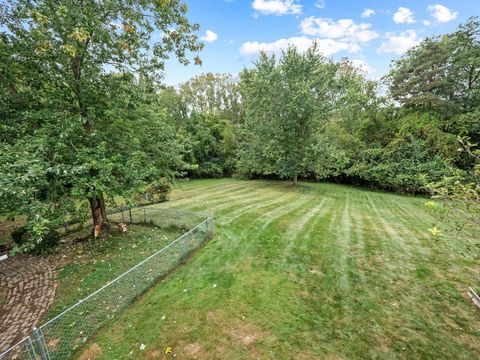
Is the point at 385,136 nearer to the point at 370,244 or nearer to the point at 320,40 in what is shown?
the point at 320,40

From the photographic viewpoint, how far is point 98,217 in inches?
349

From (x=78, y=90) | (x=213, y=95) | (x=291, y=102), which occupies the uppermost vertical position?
(x=213, y=95)

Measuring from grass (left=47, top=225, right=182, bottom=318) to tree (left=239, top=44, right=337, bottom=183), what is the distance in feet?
38.4

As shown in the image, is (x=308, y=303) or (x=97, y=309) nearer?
(x=97, y=309)

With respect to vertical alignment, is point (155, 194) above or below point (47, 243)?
above

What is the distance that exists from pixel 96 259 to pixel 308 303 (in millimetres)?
6687

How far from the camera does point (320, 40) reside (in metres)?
16.8

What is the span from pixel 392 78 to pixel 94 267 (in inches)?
1073

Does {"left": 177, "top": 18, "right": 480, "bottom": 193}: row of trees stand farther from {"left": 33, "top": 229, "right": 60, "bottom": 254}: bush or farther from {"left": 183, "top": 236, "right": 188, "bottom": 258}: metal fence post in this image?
{"left": 33, "top": 229, "right": 60, "bottom": 254}: bush

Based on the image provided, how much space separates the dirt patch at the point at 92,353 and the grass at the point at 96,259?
1.74 metres

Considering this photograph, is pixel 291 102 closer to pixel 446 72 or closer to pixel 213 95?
pixel 446 72

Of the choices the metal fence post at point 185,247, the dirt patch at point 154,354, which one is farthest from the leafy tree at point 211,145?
the dirt patch at point 154,354

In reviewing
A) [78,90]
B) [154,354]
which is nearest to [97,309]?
[154,354]

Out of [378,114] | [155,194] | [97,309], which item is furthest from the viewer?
[378,114]
